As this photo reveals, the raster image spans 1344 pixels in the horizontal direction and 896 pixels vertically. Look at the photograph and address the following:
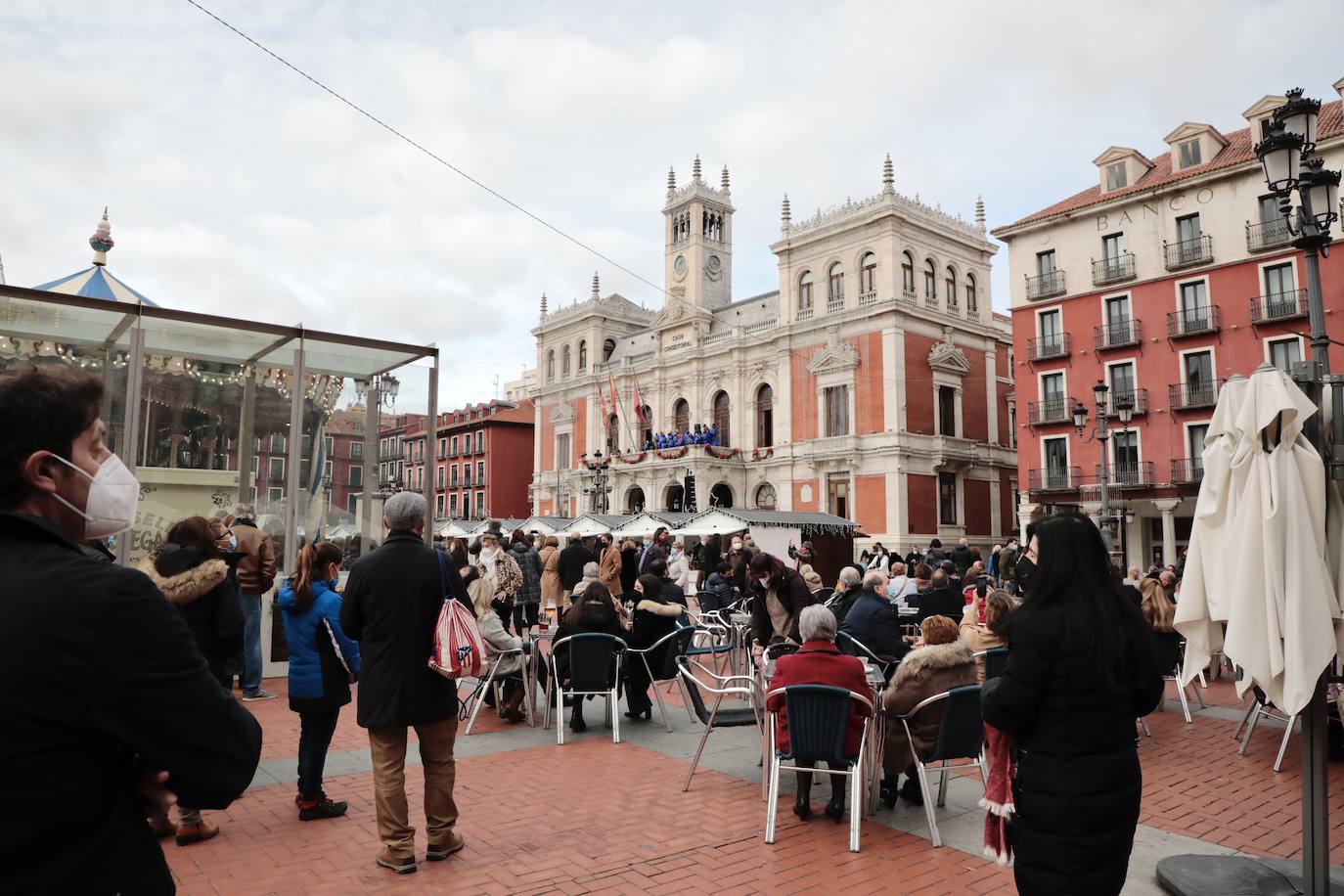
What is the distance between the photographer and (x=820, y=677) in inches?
181

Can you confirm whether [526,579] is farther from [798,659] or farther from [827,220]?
[827,220]

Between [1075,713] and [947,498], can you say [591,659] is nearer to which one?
[1075,713]

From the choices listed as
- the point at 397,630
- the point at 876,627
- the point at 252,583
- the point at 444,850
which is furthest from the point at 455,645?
the point at 252,583

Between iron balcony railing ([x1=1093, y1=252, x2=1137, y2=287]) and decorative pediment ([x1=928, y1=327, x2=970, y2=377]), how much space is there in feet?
25.6

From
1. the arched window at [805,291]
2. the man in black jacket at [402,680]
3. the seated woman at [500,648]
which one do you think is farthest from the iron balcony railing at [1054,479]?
the man in black jacket at [402,680]

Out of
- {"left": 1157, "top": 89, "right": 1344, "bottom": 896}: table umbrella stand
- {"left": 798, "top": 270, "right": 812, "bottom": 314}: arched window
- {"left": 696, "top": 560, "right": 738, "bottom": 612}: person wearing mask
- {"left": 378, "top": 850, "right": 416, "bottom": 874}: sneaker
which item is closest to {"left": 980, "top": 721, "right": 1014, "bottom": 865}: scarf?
{"left": 1157, "top": 89, "right": 1344, "bottom": 896}: table umbrella stand

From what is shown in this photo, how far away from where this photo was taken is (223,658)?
4.67m

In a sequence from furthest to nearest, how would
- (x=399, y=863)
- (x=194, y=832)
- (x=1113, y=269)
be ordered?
(x=1113, y=269)
(x=194, y=832)
(x=399, y=863)

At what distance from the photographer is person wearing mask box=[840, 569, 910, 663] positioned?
626cm

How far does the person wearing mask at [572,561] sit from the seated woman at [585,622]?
471cm

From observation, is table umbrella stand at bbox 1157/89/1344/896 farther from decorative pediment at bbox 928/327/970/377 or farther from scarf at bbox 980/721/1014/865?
decorative pediment at bbox 928/327/970/377

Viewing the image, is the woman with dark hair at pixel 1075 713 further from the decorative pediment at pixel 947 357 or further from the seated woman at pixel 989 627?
the decorative pediment at pixel 947 357

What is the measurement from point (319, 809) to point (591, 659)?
2.28 meters

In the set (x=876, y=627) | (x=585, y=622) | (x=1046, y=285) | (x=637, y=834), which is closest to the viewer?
(x=637, y=834)
